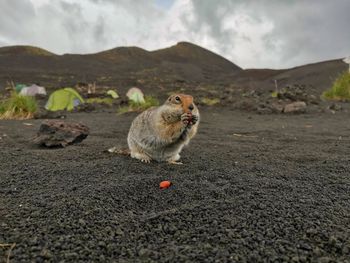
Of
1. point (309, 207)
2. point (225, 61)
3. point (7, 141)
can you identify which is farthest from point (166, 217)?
point (225, 61)

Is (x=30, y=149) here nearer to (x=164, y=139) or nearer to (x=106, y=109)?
(x=164, y=139)

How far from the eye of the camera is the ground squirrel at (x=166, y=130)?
3.38 m

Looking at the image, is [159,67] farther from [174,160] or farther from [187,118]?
[187,118]

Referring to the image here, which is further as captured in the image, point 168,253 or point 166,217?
point 166,217

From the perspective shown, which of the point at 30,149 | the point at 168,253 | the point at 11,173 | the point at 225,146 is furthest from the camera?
the point at 225,146

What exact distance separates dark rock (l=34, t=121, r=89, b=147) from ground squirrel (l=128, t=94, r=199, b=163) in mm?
1171

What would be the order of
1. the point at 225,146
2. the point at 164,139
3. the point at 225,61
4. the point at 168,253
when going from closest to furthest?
1. the point at 168,253
2. the point at 164,139
3. the point at 225,146
4. the point at 225,61

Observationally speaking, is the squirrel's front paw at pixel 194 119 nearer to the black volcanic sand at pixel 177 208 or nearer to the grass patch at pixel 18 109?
the black volcanic sand at pixel 177 208

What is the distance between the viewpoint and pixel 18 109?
9398 mm

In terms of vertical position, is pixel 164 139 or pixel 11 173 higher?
pixel 164 139

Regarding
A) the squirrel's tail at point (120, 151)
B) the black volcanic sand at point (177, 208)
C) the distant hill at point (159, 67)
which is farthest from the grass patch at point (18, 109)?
the distant hill at point (159, 67)

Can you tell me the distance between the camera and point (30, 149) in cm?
442

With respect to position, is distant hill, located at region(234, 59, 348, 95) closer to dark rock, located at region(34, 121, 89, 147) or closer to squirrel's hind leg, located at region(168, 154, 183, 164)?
dark rock, located at region(34, 121, 89, 147)

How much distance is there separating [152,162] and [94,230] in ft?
6.02
